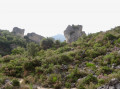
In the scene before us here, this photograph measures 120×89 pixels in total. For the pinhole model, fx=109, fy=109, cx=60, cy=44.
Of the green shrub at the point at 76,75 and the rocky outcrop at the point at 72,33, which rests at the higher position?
the rocky outcrop at the point at 72,33

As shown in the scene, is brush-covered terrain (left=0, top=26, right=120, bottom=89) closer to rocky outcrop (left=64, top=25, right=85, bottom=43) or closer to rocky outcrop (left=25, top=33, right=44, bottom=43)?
rocky outcrop (left=64, top=25, right=85, bottom=43)

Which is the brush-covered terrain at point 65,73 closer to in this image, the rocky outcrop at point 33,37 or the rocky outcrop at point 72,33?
the rocky outcrop at point 72,33

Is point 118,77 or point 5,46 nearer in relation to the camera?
point 118,77

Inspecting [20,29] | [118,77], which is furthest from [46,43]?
[20,29]

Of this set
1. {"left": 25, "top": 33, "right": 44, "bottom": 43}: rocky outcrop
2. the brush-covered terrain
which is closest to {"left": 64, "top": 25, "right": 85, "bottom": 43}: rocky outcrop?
{"left": 25, "top": 33, "right": 44, "bottom": 43}: rocky outcrop

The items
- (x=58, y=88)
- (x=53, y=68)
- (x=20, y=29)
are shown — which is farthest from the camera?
(x=20, y=29)

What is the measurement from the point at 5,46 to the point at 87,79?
3701cm

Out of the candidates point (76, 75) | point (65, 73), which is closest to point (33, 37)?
point (65, 73)

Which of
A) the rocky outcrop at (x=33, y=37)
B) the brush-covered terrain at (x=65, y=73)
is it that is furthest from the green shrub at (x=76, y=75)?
the rocky outcrop at (x=33, y=37)

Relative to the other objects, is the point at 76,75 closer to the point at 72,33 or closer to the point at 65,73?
the point at 65,73

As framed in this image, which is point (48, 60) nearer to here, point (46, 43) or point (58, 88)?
point (58, 88)

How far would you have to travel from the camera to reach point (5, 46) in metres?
37.2

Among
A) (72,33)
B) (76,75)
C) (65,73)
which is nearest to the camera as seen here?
(76,75)

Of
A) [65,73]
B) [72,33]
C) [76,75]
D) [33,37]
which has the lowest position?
[76,75]
